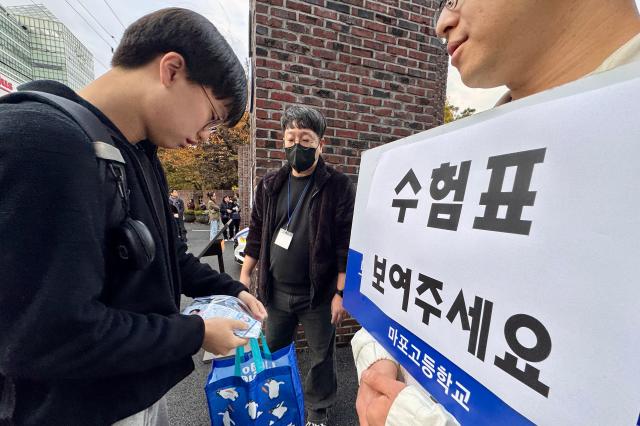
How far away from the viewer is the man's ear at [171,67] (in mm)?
855

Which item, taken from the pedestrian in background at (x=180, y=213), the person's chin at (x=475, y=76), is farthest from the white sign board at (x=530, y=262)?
the pedestrian in background at (x=180, y=213)

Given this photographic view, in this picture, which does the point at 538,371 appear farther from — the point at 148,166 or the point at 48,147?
the point at 148,166

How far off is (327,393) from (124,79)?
Result: 211 centimetres

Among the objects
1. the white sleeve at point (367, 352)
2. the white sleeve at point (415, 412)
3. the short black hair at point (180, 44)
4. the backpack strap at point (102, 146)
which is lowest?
the white sleeve at point (367, 352)

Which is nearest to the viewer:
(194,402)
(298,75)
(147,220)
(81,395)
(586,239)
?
(586,239)

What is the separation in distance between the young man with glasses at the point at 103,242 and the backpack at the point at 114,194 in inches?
0.5

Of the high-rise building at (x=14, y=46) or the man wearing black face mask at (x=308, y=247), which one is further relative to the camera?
the high-rise building at (x=14, y=46)

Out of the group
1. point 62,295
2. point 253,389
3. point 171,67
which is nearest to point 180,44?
point 171,67

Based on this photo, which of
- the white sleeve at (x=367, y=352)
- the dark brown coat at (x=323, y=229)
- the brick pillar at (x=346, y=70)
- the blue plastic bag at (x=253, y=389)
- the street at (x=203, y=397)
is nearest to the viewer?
the white sleeve at (x=367, y=352)

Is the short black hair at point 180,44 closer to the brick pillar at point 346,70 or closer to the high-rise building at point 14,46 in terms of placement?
the brick pillar at point 346,70

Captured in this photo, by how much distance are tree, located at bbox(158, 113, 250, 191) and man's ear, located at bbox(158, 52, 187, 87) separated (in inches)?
852

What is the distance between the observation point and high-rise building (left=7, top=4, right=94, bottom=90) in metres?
28.9

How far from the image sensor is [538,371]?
0.42 meters

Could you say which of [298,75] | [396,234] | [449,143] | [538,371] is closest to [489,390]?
[538,371]
